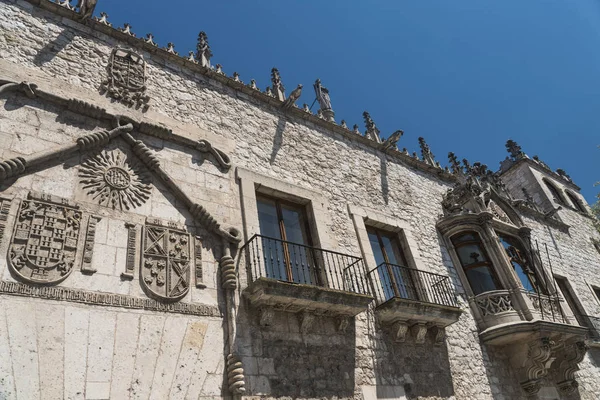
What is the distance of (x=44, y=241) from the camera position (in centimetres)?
452

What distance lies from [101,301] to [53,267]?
60cm

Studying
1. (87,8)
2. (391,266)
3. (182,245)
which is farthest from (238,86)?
(391,266)

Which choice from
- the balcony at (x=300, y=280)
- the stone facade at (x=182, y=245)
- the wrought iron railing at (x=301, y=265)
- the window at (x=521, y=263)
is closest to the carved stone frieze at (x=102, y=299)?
the stone facade at (x=182, y=245)

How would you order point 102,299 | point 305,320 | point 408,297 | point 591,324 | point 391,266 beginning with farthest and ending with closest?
point 591,324 → point 391,266 → point 408,297 → point 305,320 → point 102,299

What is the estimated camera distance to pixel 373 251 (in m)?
8.12

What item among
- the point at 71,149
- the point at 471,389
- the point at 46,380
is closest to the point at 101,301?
the point at 46,380

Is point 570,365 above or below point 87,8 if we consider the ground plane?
below

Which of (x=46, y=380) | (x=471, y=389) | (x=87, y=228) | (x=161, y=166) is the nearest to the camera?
(x=46, y=380)

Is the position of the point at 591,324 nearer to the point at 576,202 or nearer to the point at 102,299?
the point at 576,202

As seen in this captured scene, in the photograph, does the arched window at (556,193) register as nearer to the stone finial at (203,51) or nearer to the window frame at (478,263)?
the window frame at (478,263)

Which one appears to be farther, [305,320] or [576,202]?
[576,202]

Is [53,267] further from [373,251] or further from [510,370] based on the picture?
[510,370]

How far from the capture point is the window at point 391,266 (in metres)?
7.57

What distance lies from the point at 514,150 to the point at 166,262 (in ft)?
60.7
